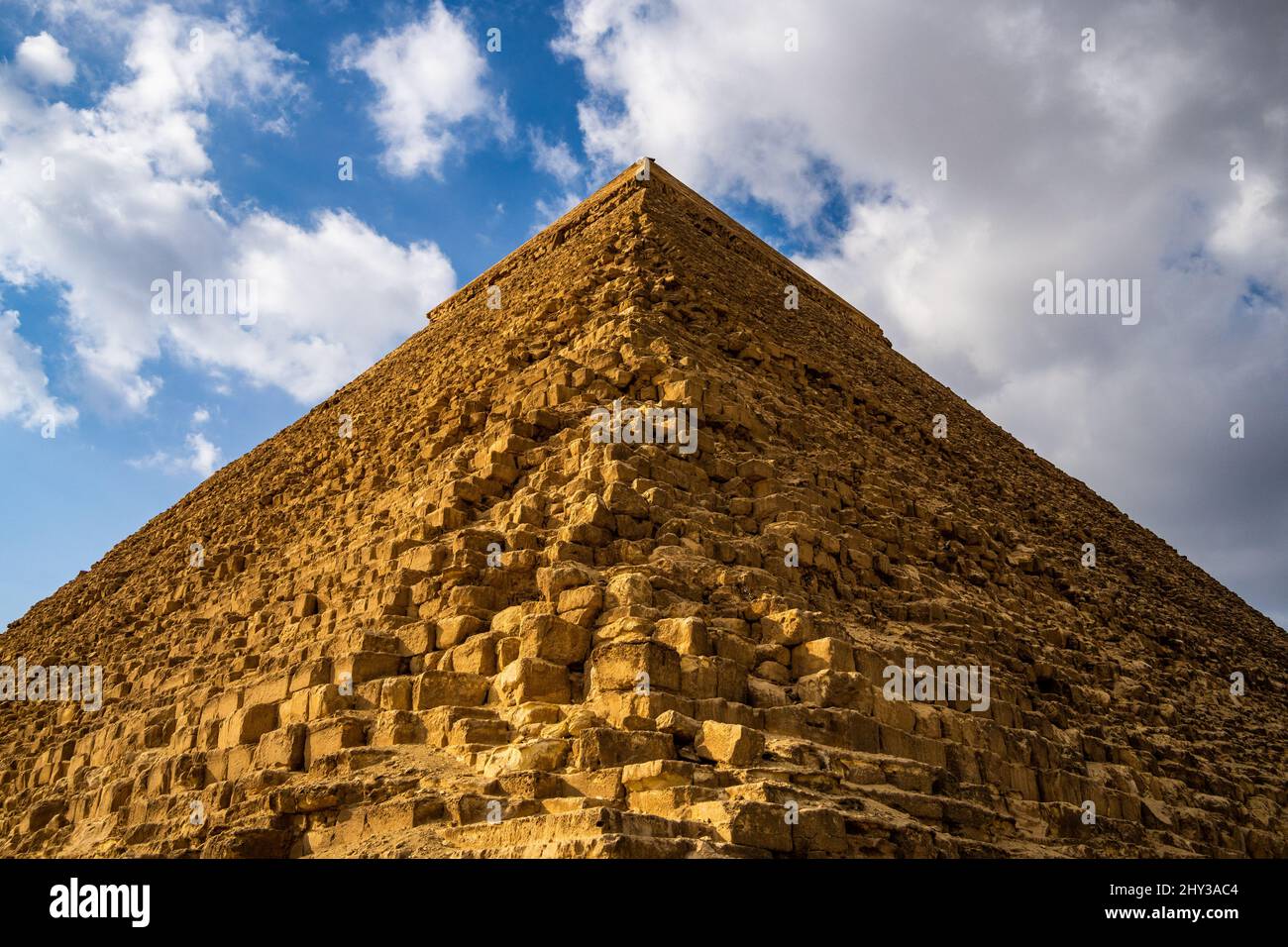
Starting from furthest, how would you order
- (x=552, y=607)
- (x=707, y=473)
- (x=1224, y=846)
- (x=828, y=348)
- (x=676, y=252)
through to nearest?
1. (x=828, y=348)
2. (x=676, y=252)
3. (x=707, y=473)
4. (x=1224, y=846)
5. (x=552, y=607)

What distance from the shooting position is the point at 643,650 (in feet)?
24.7

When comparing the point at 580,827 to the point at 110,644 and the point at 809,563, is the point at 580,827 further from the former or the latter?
the point at 110,644

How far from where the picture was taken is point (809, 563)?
10.4m

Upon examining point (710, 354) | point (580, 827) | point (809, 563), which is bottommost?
point (580, 827)

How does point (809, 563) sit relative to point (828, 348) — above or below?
below

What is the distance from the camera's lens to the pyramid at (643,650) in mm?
7027

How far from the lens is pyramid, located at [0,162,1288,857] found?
7027 mm

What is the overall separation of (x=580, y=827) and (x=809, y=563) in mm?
5063

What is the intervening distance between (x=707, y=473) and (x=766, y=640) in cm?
291

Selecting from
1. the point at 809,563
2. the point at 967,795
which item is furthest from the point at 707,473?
the point at 967,795

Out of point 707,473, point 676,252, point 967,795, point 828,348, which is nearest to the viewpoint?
point 967,795
